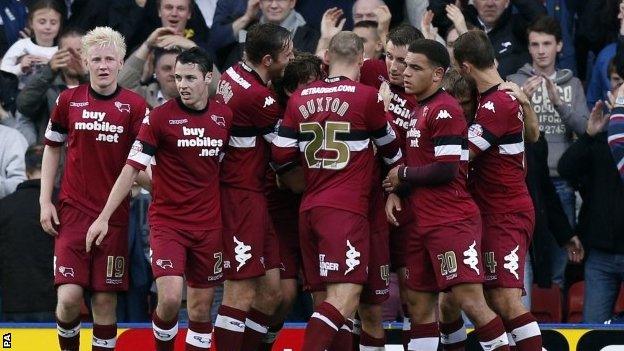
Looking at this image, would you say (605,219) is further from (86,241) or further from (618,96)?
(86,241)

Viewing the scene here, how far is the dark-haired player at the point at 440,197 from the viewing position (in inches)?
438

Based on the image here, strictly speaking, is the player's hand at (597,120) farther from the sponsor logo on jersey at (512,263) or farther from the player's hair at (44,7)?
the player's hair at (44,7)

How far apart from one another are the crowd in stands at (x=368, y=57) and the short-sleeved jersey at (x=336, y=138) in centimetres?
238

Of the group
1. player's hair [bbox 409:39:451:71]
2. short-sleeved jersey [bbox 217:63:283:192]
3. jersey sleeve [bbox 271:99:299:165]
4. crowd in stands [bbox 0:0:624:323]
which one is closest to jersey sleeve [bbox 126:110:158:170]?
short-sleeved jersey [bbox 217:63:283:192]

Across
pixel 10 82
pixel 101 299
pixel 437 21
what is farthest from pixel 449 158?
pixel 10 82

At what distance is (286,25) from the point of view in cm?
1541

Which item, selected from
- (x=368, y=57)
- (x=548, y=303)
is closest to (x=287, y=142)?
(x=368, y=57)

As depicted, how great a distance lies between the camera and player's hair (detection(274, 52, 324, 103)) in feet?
38.8

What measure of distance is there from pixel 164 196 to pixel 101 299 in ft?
3.09

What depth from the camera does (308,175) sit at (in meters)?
11.4

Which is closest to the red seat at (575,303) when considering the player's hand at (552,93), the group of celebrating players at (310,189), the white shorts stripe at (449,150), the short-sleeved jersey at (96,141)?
the player's hand at (552,93)

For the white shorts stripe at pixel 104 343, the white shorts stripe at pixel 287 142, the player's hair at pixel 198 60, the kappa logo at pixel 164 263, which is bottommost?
the white shorts stripe at pixel 104 343

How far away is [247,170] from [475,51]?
1865 mm

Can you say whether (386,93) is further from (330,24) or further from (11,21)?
(11,21)
